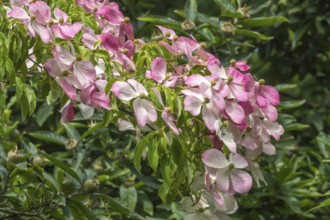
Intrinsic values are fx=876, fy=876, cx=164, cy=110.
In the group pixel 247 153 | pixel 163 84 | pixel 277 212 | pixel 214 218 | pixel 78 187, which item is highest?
pixel 163 84

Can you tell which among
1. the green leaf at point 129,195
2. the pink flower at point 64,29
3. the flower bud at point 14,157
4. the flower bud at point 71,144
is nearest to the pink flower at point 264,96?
the pink flower at point 64,29

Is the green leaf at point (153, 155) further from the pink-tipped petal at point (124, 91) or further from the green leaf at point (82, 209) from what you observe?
the green leaf at point (82, 209)

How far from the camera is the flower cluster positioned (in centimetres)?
145

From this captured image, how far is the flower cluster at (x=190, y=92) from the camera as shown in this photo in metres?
1.45

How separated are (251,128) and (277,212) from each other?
44.8 inches

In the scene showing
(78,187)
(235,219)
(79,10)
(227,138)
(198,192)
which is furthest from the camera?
(235,219)

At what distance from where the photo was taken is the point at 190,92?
56.9 inches

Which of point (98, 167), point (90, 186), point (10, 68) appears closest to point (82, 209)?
point (90, 186)

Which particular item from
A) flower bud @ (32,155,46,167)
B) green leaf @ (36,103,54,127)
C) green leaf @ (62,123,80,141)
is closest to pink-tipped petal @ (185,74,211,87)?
flower bud @ (32,155,46,167)

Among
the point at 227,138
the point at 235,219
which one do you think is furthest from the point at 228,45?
the point at 227,138

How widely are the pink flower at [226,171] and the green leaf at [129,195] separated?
90cm

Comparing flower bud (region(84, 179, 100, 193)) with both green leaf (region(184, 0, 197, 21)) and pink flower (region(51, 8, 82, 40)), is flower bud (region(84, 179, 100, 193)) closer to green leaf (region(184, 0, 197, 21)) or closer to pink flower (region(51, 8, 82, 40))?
pink flower (region(51, 8, 82, 40))

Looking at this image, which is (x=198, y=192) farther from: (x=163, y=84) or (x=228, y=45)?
(x=228, y=45)

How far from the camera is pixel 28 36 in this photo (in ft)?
5.16
